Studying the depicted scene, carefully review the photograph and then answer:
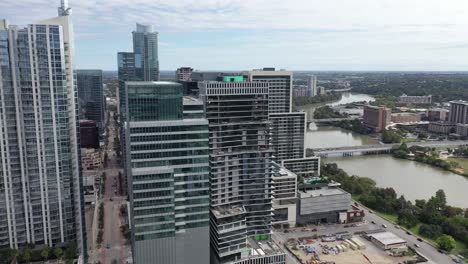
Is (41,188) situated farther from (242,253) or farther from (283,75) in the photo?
(283,75)

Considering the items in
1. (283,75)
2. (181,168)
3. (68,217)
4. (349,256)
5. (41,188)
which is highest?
(283,75)

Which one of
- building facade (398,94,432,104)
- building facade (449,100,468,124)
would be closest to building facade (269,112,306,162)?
building facade (449,100,468,124)

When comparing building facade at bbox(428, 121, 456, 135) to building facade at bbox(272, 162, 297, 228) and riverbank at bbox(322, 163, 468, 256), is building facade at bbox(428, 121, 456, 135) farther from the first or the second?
building facade at bbox(272, 162, 297, 228)

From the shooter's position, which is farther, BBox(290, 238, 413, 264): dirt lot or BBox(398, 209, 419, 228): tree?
BBox(398, 209, 419, 228): tree

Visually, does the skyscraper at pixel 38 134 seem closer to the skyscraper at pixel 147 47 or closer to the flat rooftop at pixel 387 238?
the flat rooftop at pixel 387 238

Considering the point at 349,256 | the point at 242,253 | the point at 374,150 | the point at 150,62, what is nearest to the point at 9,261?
the point at 242,253

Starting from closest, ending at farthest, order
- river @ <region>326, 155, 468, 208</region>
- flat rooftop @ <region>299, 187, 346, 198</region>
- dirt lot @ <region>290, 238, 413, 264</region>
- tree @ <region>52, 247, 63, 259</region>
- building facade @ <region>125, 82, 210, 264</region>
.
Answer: building facade @ <region>125, 82, 210, 264</region> < tree @ <region>52, 247, 63, 259</region> < dirt lot @ <region>290, 238, 413, 264</region> < flat rooftop @ <region>299, 187, 346, 198</region> < river @ <region>326, 155, 468, 208</region>
